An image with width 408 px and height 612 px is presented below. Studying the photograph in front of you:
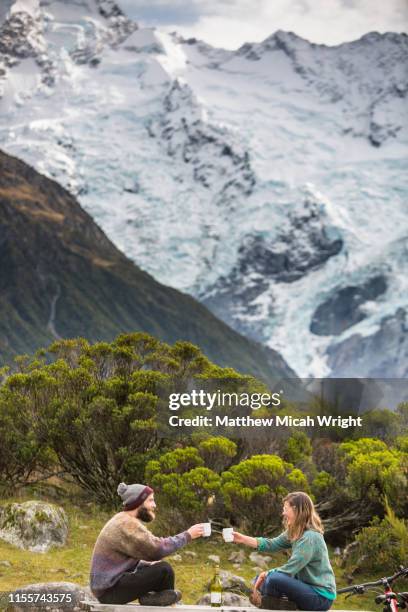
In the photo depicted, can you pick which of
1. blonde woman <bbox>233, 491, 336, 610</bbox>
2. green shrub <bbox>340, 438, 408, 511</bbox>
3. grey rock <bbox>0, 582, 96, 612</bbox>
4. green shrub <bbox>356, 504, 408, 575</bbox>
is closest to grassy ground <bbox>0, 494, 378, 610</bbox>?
green shrub <bbox>356, 504, 408, 575</bbox>

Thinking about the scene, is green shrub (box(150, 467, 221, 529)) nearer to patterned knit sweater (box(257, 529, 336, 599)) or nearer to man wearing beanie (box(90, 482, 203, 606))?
man wearing beanie (box(90, 482, 203, 606))

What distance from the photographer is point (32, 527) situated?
634 inches

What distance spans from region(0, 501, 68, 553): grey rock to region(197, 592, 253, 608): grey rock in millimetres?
4540

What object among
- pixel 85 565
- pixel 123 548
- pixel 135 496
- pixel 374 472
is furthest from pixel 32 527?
pixel 135 496

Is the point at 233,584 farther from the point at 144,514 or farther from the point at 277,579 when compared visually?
the point at 144,514

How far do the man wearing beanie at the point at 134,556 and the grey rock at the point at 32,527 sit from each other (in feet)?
20.6

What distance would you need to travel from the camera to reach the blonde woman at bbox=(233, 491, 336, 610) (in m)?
9.56

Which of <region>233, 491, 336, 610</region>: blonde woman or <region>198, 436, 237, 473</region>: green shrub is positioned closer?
<region>233, 491, 336, 610</region>: blonde woman

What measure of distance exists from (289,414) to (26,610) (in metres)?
5.72

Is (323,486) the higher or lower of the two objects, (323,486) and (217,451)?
the lower

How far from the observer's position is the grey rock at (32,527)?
15961 mm

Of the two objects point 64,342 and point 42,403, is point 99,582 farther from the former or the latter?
point 64,342

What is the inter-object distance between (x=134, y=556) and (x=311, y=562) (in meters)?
1.67

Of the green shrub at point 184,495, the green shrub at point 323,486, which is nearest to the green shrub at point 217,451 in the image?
the green shrub at point 184,495
